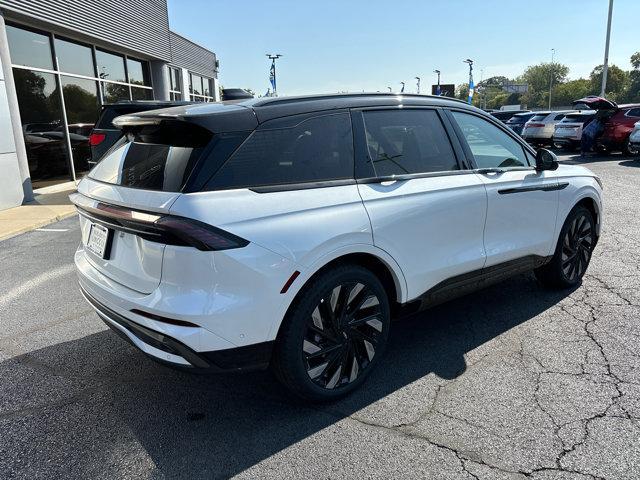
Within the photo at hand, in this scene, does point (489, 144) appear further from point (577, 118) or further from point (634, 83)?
point (634, 83)

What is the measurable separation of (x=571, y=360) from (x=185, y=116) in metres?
2.94

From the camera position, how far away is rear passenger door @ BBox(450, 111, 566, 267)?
12.1 feet

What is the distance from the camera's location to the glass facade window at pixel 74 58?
12.2m

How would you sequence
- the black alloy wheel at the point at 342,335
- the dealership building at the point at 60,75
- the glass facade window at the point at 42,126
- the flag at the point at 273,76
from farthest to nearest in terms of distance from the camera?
the flag at the point at 273,76 → the glass facade window at the point at 42,126 → the dealership building at the point at 60,75 → the black alloy wheel at the point at 342,335

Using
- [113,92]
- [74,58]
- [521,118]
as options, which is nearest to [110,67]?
[113,92]

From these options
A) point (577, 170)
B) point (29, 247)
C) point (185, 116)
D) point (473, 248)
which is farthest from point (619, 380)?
point (29, 247)

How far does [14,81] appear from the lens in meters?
10.4

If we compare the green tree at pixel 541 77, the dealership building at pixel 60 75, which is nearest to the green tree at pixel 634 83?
the green tree at pixel 541 77

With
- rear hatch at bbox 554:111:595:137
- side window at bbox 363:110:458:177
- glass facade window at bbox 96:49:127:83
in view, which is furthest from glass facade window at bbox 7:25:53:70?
rear hatch at bbox 554:111:595:137

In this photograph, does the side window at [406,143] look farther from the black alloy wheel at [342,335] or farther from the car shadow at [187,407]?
the car shadow at [187,407]

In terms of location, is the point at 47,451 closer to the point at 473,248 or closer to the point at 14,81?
the point at 473,248

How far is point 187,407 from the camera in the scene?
291 centimetres

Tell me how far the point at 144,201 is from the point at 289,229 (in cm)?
74

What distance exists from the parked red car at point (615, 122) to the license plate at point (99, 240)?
56.8 feet
